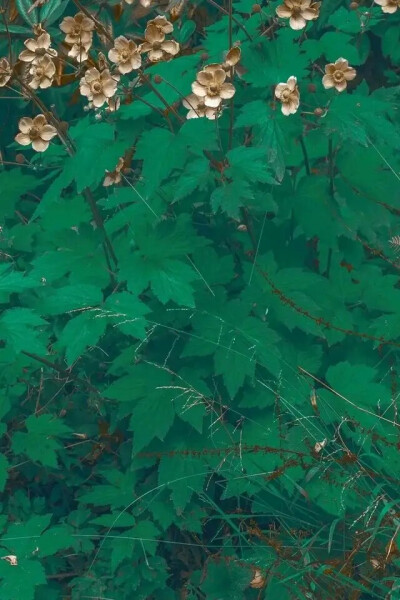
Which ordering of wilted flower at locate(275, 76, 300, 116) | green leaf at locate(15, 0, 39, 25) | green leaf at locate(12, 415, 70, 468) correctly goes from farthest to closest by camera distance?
1. green leaf at locate(15, 0, 39, 25)
2. green leaf at locate(12, 415, 70, 468)
3. wilted flower at locate(275, 76, 300, 116)

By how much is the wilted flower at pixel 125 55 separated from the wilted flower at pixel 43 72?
178 millimetres

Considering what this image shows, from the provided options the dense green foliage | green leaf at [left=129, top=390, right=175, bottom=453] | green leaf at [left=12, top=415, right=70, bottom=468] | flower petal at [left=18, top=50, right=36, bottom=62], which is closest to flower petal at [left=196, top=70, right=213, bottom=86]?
the dense green foliage

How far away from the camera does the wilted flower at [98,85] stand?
8.19 feet

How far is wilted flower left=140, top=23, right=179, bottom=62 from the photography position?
2527mm

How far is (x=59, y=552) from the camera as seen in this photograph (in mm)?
2803

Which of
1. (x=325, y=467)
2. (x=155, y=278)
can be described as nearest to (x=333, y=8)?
(x=155, y=278)

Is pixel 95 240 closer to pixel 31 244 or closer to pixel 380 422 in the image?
pixel 31 244

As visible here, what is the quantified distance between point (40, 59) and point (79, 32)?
0.12m

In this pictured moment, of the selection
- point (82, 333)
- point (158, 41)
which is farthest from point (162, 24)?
point (82, 333)

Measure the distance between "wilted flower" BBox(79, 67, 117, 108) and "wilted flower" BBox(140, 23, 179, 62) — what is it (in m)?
0.12

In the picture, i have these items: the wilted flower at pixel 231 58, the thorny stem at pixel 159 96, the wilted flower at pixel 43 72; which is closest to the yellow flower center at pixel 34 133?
the wilted flower at pixel 43 72

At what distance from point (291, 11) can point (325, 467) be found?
1201 millimetres

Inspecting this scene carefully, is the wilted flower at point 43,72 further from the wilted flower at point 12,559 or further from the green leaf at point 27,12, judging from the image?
the wilted flower at point 12,559

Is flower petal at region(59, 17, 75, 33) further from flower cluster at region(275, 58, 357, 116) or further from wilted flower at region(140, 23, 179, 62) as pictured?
flower cluster at region(275, 58, 357, 116)
